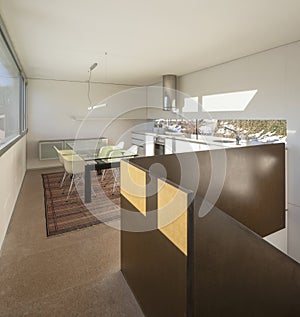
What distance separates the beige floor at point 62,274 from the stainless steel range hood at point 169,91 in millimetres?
3689

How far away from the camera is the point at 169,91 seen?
5730 millimetres

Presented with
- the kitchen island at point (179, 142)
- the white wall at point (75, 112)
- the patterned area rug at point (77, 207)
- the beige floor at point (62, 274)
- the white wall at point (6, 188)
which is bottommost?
the beige floor at point (62, 274)

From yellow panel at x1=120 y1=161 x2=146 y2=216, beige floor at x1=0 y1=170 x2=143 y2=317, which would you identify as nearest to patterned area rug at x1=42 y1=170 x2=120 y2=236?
beige floor at x1=0 y1=170 x2=143 y2=317

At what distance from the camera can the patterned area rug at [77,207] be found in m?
3.13

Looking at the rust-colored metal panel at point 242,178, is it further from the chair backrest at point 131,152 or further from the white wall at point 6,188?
the chair backrest at point 131,152

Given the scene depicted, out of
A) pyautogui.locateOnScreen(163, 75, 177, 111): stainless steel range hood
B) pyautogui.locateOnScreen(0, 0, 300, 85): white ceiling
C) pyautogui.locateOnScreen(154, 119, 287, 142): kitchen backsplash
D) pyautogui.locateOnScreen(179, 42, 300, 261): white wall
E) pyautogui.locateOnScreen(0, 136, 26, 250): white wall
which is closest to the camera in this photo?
pyautogui.locateOnScreen(0, 0, 300, 85): white ceiling

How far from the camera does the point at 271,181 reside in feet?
9.92

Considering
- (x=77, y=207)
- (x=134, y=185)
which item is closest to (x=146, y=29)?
(x=134, y=185)

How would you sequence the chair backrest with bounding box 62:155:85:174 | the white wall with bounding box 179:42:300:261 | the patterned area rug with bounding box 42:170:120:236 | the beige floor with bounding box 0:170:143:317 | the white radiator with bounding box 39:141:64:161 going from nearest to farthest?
the beige floor with bounding box 0:170:143:317 → the patterned area rug with bounding box 42:170:120:236 → the white wall with bounding box 179:42:300:261 → the chair backrest with bounding box 62:155:85:174 → the white radiator with bounding box 39:141:64:161

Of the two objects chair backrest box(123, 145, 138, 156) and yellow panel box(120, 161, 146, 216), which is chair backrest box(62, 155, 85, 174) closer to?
chair backrest box(123, 145, 138, 156)

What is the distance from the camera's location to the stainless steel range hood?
565cm

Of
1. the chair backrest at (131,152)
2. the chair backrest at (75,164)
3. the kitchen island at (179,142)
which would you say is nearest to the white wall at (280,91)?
the kitchen island at (179,142)

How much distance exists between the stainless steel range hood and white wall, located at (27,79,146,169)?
5.84 ft

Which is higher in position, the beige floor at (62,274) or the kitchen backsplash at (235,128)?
the kitchen backsplash at (235,128)
